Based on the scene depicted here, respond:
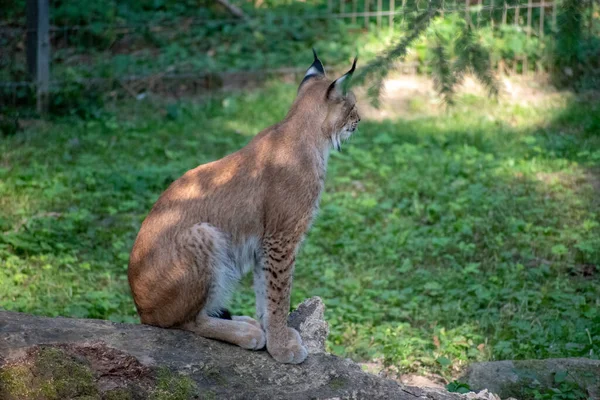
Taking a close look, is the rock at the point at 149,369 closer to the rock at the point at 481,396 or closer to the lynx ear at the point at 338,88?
the rock at the point at 481,396

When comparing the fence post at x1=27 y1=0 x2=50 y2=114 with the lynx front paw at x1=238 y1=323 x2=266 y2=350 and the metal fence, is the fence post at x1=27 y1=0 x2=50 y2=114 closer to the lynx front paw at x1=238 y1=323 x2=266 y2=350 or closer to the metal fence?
the metal fence

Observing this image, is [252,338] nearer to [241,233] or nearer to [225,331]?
[225,331]

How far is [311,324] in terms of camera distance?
4645 millimetres

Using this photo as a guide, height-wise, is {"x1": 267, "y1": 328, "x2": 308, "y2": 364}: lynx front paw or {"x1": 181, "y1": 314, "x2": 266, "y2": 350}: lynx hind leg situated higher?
{"x1": 181, "y1": 314, "x2": 266, "y2": 350}: lynx hind leg

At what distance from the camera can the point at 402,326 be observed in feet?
19.1

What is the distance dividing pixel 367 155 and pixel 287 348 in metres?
4.91

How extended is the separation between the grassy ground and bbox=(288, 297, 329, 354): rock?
88 cm

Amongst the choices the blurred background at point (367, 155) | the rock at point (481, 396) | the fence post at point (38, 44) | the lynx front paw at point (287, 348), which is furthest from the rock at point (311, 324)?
the fence post at point (38, 44)

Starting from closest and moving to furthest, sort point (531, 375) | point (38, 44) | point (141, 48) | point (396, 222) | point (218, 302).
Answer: point (218, 302) → point (531, 375) → point (396, 222) → point (38, 44) → point (141, 48)

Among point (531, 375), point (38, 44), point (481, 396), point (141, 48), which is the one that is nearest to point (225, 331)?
point (481, 396)

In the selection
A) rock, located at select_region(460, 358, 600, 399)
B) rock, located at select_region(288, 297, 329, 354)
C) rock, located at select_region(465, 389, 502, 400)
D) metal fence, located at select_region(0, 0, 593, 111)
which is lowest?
rock, located at select_region(460, 358, 600, 399)

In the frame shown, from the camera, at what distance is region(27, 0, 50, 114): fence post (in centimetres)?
979

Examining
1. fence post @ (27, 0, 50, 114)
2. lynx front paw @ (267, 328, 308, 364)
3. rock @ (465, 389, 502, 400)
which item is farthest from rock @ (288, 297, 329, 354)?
fence post @ (27, 0, 50, 114)

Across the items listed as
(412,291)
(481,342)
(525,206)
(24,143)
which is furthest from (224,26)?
(481,342)
